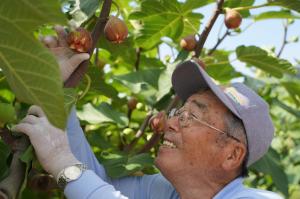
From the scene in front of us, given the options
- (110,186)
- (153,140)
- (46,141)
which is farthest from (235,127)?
(46,141)

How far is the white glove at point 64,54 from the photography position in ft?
4.95

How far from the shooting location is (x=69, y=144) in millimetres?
1719

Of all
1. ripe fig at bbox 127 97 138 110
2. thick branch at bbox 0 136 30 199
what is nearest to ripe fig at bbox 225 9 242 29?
ripe fig at bbox 127 97 138 110

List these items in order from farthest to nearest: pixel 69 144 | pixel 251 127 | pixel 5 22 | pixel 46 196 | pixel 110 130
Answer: pixel 110 130
pixel 46 196
pixel 251 127
pixel 69 144
pixel 5 22

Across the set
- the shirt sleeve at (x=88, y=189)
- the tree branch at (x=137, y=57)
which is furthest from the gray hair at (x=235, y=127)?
the tree branch at (x=137, y=57)

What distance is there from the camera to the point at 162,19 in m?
2.37

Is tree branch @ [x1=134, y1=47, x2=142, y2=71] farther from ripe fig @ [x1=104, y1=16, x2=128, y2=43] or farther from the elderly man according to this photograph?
ripe fig @ [x1=104, y1=16, x2=128, y2=43]

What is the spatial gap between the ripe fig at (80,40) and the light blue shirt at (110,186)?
11.2 inches

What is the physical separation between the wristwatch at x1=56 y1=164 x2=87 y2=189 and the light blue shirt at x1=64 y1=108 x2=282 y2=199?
14mm

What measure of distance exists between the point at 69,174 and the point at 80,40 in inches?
16.4

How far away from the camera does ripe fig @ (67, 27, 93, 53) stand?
1.42 metres

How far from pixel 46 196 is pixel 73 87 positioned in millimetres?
842

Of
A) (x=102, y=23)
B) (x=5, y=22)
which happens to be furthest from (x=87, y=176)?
(x=5, y=22)

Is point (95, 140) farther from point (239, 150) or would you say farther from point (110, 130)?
point (239, 150)
